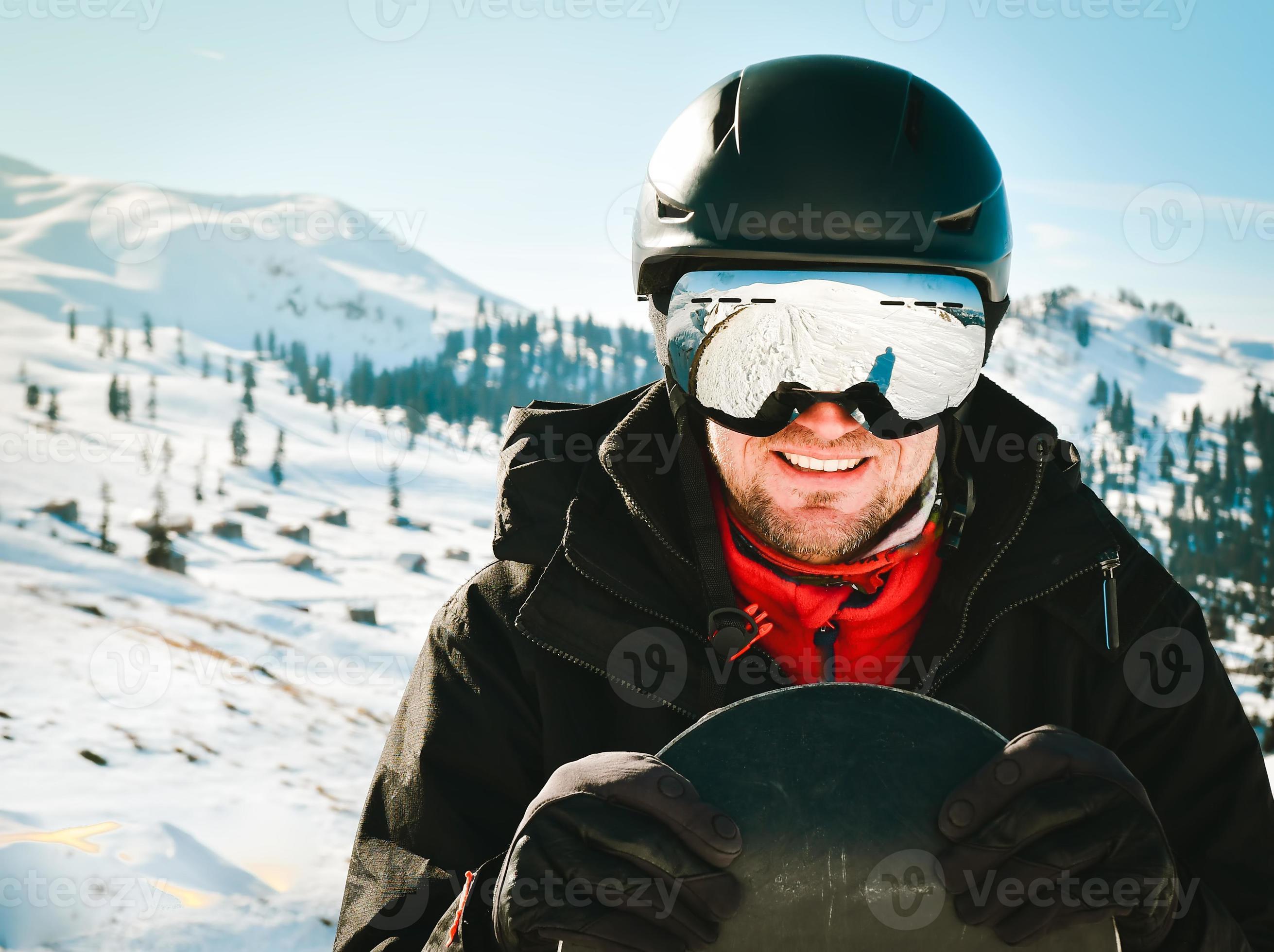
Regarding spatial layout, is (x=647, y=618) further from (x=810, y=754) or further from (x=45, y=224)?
(x=45, y=224)

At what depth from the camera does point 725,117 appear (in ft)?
7.13

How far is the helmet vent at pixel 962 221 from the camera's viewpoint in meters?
2.07

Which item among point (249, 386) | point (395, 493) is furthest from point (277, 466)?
point (249, 386)

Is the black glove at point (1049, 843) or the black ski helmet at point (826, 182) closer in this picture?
the black glove at point (1049, 843)

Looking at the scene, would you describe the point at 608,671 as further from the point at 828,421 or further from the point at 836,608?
the point at 828,421

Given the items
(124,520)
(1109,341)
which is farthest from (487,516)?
(1109,341)

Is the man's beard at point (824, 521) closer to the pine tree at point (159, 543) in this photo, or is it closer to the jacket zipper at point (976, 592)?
the jacket zipper at point (976, 592)

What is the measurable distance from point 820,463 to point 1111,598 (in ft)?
2.07

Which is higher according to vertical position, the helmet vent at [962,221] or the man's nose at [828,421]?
the helmet vent at [962,221]

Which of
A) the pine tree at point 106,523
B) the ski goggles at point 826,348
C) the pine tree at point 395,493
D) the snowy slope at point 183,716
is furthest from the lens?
the pine tree at point 395,493

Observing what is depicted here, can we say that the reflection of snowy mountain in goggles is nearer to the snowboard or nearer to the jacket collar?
the jacket collar

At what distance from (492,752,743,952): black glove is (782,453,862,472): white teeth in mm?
947

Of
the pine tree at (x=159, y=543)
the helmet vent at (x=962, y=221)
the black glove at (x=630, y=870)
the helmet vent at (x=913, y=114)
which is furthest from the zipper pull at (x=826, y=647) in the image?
the pine tree at (x=159, y=543)

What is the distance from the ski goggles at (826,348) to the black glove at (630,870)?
100cm
